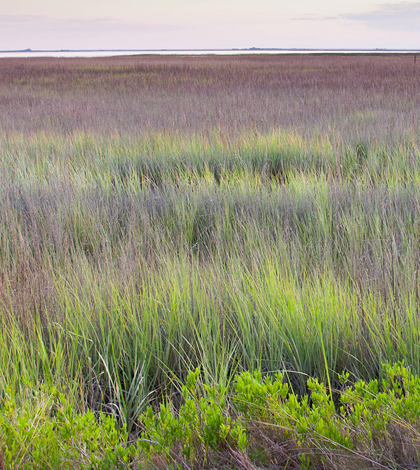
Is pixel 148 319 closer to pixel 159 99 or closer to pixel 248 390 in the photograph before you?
pixel 248 390

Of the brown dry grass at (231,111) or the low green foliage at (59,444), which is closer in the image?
the low green foliage at (59,444)

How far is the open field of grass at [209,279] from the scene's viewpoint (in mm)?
1315

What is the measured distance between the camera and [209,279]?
74.2 inches

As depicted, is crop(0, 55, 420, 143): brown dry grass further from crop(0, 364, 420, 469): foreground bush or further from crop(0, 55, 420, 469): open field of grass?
crop(0, 364, 420, 469): foreground bush

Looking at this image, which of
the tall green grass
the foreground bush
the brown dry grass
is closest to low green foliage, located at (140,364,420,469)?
the foreground bush

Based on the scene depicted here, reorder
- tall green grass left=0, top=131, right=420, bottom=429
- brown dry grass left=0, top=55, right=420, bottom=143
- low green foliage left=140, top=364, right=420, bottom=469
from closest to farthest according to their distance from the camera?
low green foliage left=140, top=364, right=420, bottom=469
tall green grass left=0, top=131, right=420, bottom=429
brown dry grass left=0, top=55, right=420, bottom=143

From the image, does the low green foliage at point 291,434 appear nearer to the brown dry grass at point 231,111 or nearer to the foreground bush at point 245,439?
the foreground bush at point 245,439

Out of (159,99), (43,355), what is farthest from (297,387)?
(159,99)

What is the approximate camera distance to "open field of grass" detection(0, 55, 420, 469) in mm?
1315

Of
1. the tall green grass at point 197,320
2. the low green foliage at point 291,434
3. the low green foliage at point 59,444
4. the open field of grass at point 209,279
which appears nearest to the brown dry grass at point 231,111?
the open field of grass at point 209,279

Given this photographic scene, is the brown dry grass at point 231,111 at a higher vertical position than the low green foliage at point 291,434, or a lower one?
higher

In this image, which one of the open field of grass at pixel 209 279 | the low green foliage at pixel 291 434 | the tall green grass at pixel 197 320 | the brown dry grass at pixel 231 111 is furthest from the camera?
the brown dry grass at pixel 231 111

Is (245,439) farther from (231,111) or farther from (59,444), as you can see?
(231,111)

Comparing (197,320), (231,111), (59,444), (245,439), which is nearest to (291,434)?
(245,439)
